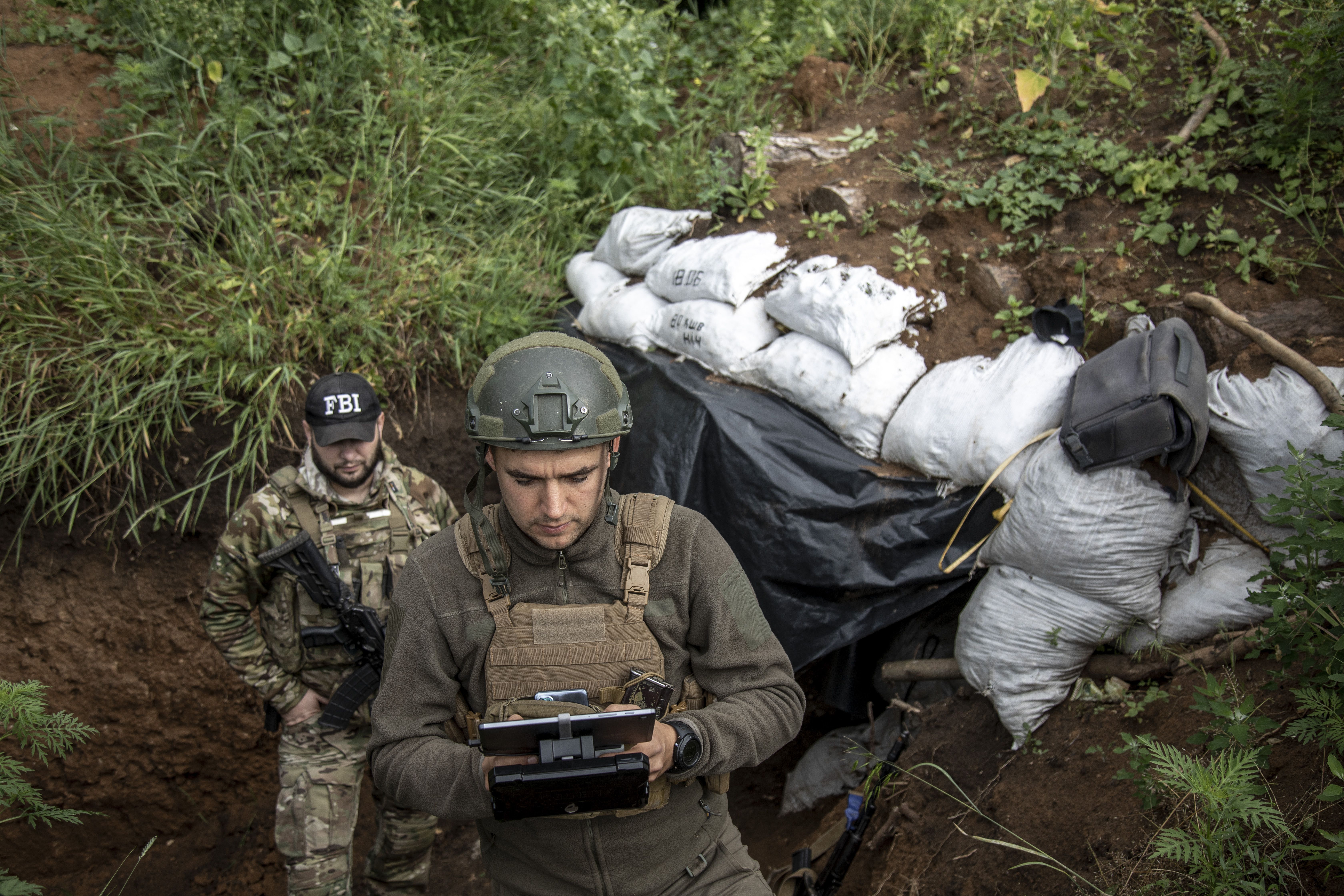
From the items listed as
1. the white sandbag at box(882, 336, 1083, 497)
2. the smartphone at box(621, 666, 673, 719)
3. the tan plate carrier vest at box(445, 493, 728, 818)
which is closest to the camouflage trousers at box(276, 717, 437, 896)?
the tan plate carrier vest at box(445, 493, 728, 818)

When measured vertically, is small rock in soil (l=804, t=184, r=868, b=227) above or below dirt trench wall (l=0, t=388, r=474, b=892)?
above

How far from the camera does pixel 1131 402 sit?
2271 millimetres

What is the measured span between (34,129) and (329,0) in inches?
59.2

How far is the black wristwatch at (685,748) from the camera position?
1.48 metres

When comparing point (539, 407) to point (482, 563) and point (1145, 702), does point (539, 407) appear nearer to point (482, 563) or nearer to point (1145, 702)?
point (482, 563)

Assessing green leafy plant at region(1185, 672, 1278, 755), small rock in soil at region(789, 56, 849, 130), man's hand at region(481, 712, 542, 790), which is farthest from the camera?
small rock in soil at region(789, 56, 849, 130)

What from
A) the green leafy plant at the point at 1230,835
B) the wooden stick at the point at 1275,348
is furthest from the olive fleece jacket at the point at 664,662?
the wooden stick at the point at 1275,348

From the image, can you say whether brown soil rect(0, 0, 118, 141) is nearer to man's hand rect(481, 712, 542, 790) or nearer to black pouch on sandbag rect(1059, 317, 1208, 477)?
man's hand rect(481, 712, 542, 790)

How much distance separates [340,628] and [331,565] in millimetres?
205

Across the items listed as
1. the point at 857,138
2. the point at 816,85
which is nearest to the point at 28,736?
the point at 857,138

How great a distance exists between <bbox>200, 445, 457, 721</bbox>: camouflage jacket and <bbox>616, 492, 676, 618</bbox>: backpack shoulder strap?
3.71 feet

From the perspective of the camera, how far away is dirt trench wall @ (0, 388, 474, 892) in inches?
134

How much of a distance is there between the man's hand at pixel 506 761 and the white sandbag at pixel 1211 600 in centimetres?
187

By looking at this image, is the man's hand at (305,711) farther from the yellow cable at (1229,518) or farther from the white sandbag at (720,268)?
the yellow cable at (1229,518)
